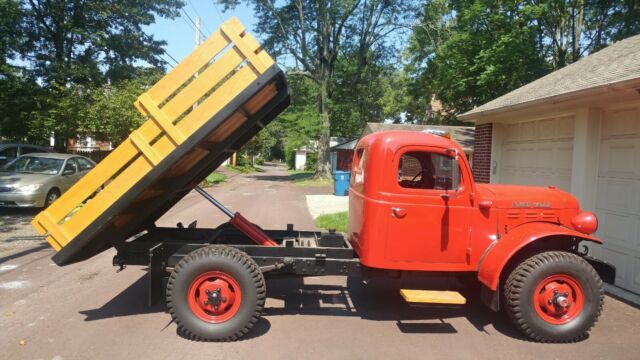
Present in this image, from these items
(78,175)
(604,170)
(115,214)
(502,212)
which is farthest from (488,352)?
(78,175)

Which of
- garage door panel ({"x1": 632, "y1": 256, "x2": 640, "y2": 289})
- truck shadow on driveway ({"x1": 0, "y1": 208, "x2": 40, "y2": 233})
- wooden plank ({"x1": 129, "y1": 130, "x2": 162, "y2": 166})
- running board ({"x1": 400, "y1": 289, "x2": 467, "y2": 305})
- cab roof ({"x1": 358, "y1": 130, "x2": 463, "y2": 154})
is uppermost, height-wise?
cab roof ({"x1": 358, "y1": 130, "x2": 463, "y2": 154})

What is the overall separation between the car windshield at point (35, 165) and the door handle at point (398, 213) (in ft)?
35.4

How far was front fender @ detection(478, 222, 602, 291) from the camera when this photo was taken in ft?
13.7

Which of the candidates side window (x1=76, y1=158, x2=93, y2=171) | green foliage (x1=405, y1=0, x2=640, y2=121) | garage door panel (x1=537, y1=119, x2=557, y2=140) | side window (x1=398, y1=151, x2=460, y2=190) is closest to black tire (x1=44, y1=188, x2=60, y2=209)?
side window (x1=76, y1=158, x2=93, y2=171)

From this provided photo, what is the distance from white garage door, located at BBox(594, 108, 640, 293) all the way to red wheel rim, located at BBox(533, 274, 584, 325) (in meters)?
2.35

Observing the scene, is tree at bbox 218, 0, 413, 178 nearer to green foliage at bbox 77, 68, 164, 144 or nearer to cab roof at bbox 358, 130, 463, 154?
green foliage at bbox 77, 68, 164, 144

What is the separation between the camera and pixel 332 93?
32500 mm

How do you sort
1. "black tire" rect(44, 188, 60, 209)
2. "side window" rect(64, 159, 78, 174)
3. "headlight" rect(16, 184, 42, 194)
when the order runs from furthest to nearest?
"side window" rect(64, 159, 78, 174) < "black tire" rect(44, 188, 60, 209) < "headlight" rect(16, 184, 42, 194)

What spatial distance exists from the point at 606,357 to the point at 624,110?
3968 mm

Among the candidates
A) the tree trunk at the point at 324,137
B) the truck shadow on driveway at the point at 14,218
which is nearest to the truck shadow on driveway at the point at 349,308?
the truck shadow on driveway at the point at 14,218

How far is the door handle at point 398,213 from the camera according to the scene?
4312 mm

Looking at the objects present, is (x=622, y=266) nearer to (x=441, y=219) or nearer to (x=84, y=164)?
(x=441, y=219)

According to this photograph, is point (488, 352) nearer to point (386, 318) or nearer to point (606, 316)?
point (386, 318)

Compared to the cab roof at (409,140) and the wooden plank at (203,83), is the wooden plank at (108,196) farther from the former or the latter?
the cab roof at (409,140)
